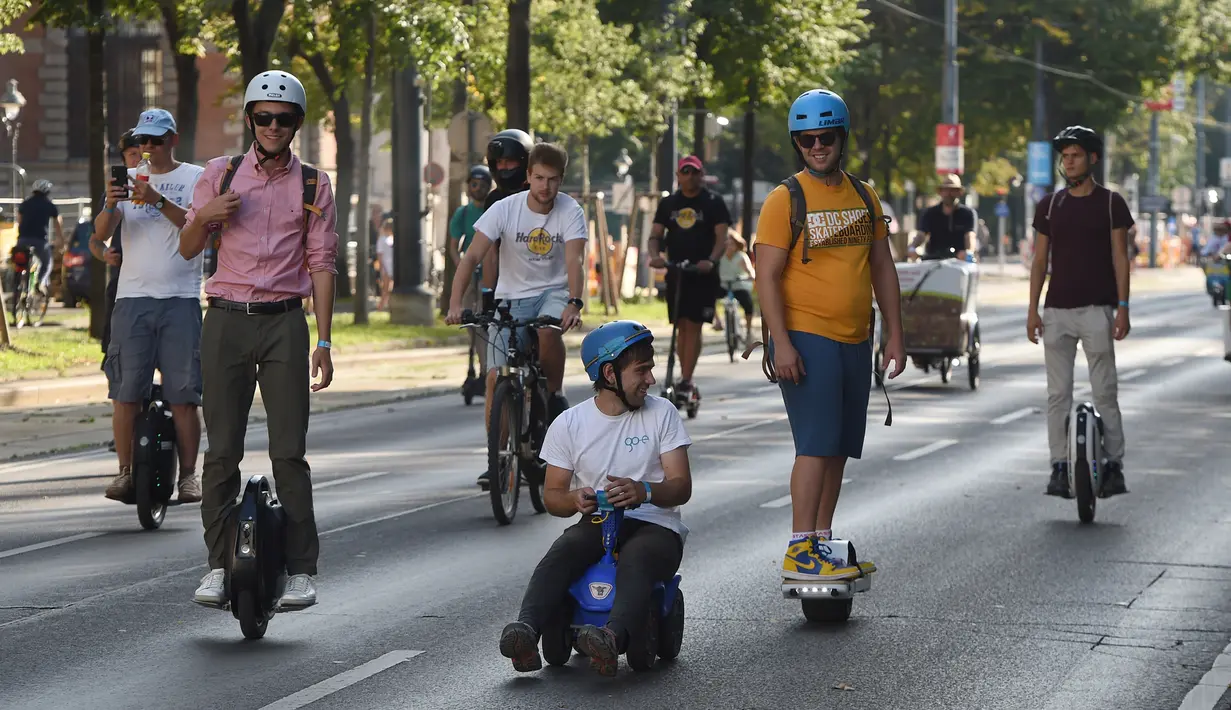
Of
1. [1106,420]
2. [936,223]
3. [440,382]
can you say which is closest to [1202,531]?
[1106,420]

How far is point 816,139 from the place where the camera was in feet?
25.9

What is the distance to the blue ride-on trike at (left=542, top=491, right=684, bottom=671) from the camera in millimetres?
6977

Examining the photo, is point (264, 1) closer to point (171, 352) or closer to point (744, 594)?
point (171, 352)

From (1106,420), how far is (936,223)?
8.60 meters

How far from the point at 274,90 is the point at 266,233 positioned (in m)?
0.54

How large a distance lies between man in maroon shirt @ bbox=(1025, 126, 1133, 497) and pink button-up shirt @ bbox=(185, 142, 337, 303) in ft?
14.9

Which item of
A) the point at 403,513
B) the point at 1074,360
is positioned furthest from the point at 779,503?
the point at 403,513

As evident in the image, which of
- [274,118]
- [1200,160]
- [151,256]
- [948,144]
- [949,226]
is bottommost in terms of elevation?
[151,256]

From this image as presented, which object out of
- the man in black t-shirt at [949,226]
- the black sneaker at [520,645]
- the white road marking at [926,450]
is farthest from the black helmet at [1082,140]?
the man in black t-shirt at [949,226]

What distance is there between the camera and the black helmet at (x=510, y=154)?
11656 mm

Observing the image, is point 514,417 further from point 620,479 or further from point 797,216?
point 620,479

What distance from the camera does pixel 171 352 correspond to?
10.6m

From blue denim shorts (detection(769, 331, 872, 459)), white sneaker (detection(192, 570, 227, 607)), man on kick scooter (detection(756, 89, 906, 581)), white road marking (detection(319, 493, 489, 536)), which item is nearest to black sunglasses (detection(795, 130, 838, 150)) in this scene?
man on kick scooter (detection(756, 89, 906, 581))

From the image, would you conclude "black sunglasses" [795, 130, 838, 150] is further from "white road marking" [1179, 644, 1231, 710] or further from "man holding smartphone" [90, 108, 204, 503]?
"man holding smartphone" [90, 108, 204, 503]
